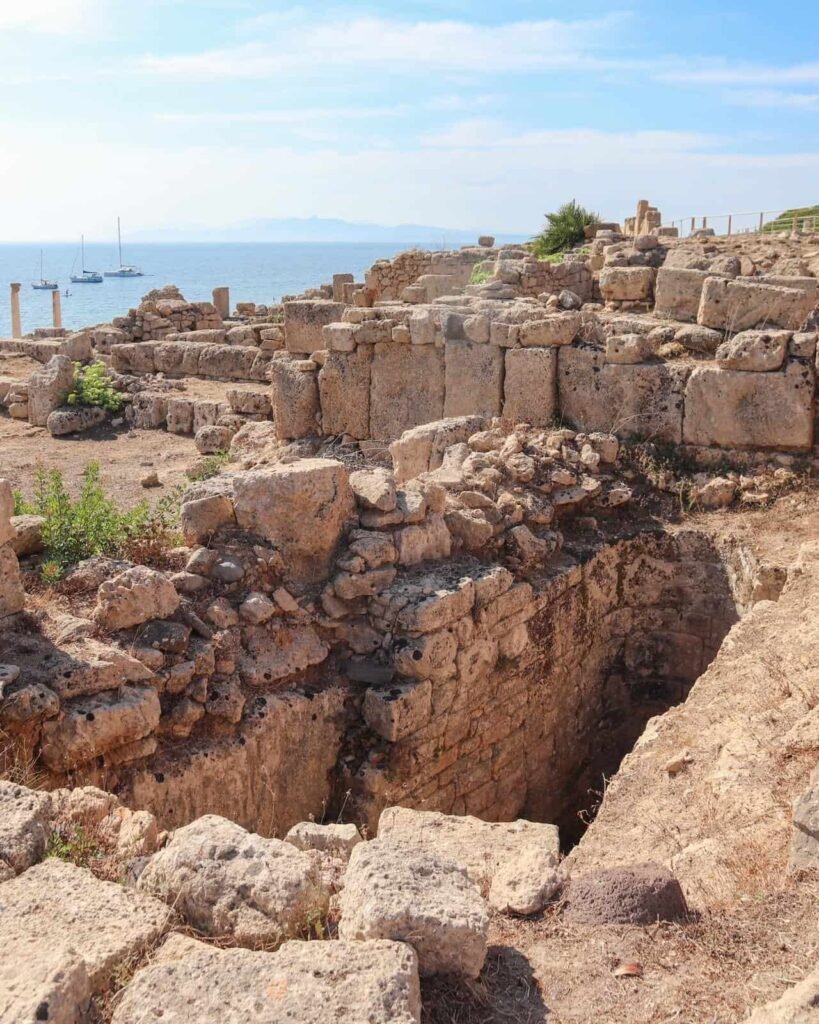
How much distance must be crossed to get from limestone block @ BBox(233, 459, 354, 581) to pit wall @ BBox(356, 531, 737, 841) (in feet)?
3.00

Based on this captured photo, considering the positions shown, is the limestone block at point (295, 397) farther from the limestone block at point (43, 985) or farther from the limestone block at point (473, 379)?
the limestone block at point (43, 985)

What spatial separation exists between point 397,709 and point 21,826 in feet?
8.62

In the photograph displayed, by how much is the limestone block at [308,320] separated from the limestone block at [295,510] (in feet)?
21.2

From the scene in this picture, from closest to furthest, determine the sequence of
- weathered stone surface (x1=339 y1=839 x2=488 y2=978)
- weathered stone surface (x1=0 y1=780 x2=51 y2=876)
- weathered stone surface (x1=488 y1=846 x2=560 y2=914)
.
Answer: weathered stone surface (x1=339 y1=839 x2=488 y2=978) → weathered stone surface (x1=0 y1=780 x2=51 y2=876) → weathered stone surface (x1=488 y1=846 x2=560 y2=914)

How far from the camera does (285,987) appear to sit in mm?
2639

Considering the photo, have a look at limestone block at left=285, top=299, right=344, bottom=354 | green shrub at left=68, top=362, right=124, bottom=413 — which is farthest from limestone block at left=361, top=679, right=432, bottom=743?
green shrub at left=68, top=362, right=124, bottom=413

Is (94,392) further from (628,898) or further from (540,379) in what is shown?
(628,898)

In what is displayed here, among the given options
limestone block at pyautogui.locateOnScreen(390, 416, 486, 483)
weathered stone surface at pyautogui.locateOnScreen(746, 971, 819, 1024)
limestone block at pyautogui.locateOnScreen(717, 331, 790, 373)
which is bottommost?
weathered stone surface at pyautogui.locateOnScreen(746, 971, 819, 1024)

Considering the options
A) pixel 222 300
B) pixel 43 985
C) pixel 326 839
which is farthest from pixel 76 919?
pixel 222 300

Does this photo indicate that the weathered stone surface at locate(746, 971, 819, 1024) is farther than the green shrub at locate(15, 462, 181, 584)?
No

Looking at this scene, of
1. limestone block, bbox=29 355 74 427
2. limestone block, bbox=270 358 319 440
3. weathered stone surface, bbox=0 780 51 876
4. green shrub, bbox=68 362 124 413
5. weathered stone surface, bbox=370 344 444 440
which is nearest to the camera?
weathered stone surface, bbox=0 780 51 876

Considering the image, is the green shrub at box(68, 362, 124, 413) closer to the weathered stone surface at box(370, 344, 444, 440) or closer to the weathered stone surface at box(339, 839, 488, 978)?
the weathered stone surface at box(370, 344, 444, 440)

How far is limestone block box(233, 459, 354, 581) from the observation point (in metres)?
6.05

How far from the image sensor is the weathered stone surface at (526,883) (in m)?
3.52
